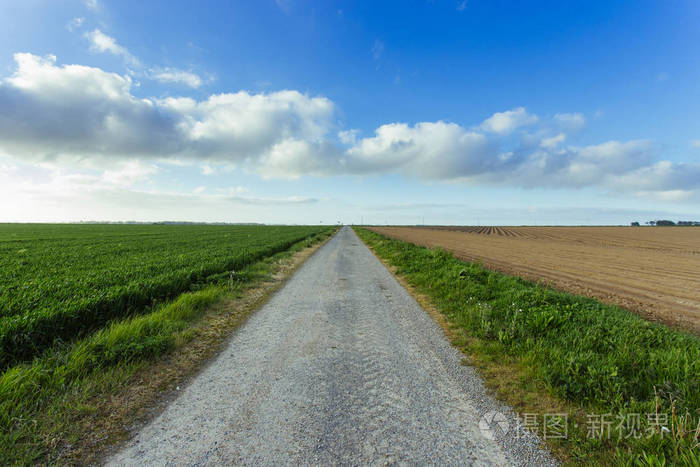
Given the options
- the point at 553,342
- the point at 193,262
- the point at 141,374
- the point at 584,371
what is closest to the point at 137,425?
the point at 141,374

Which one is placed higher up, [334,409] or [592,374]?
[592,374]

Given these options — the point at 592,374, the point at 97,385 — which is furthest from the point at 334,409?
the point at 592,374

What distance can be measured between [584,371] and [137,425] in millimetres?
5754

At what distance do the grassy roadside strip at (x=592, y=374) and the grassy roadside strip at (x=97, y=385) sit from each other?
4694 millimetres

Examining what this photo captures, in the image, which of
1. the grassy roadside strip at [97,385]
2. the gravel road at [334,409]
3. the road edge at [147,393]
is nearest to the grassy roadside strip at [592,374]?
the gravel road at [334,409]

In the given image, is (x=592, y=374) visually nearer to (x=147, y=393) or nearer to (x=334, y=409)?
(x=334, y=409)

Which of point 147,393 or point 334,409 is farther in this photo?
point 147,393

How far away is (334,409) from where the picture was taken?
10.9 ft

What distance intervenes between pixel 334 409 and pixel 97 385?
10.7 feet

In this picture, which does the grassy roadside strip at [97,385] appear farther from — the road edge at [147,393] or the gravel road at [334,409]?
the gravel road at [334,409]

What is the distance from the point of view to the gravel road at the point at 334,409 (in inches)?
105

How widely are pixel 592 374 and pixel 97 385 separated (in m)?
6.67

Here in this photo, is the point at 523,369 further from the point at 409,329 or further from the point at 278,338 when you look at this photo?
A: the point at 278,338

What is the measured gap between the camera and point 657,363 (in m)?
Result: 3.98
